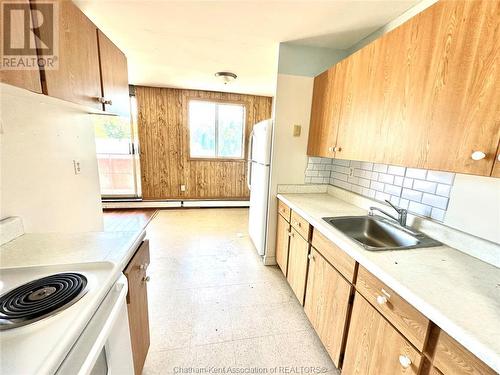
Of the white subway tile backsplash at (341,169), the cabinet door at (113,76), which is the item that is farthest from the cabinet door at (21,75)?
the white subway tile backsplash at (341,169)

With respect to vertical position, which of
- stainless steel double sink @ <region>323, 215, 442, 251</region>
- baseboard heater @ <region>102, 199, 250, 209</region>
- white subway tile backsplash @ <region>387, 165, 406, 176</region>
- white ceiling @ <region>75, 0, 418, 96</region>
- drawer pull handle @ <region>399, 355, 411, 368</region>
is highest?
white ceiling @ <region>75, 0, 418, 96</region>

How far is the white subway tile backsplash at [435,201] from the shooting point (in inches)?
47.9

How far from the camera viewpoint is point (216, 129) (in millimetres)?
4398

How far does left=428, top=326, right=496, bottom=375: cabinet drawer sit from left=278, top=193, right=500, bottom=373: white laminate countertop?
0.16 ft

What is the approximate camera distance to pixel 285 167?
2.26 m

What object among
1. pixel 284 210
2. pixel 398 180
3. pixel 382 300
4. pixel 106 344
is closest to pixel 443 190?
pixel 398 180

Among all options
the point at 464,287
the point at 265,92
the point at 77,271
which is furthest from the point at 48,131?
the point at 265,92

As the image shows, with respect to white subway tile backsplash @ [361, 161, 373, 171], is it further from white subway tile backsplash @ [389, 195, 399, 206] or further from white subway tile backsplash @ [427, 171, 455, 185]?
white subway tile backsplash @ [427, 171, 455, 185]

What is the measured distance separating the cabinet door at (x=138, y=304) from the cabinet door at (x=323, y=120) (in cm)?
158

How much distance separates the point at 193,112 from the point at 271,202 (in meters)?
2.89

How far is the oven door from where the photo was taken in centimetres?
55

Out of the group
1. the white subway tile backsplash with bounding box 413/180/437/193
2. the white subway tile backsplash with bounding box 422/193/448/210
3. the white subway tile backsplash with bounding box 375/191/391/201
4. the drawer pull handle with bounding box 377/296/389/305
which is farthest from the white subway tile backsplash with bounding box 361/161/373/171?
the drawer pull handle with bounding box 377/296/389/305
